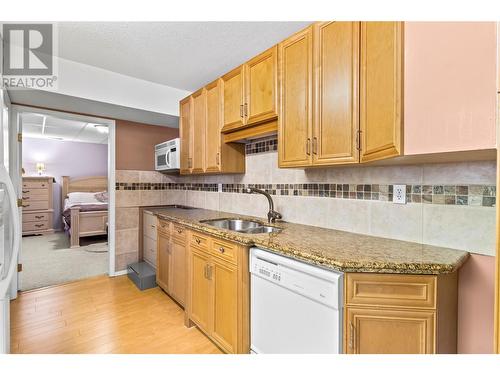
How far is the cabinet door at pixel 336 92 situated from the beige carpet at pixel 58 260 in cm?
341

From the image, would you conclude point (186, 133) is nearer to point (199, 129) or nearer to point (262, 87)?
point (199, 129)

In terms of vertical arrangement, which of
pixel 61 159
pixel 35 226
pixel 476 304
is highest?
pixel 61 159

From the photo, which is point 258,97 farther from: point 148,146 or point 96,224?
point 96,224

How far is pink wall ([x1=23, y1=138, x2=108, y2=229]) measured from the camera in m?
5.94

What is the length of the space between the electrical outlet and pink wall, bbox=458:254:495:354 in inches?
15.9

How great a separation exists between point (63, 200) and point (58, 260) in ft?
9.69

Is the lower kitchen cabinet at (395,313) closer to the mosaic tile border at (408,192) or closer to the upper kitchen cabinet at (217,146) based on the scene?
the mosaic tile border at (408,192)

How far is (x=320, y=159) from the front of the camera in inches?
60.8

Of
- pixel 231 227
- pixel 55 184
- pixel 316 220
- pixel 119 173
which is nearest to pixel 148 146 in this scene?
pixel 119 173

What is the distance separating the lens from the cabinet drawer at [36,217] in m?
5.42

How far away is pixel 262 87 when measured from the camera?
1.92 m

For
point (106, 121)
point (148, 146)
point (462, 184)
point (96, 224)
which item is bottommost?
point (96, 224)

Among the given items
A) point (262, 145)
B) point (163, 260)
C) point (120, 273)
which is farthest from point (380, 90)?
point (120, 273)
